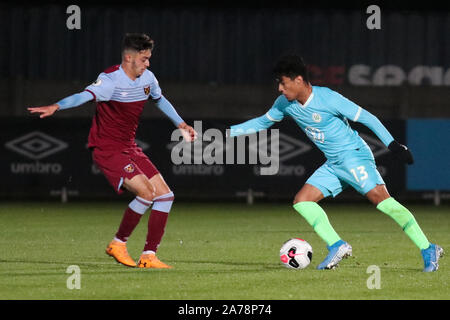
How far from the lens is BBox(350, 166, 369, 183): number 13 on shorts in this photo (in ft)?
28.3

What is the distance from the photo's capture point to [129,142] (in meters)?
9.03

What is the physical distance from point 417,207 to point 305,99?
10.0 m

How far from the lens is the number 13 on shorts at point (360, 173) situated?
863 cm

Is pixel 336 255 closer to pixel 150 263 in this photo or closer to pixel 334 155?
pixel 334 155

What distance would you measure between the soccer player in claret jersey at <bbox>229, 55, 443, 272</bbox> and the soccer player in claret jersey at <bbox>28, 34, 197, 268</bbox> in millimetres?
1129

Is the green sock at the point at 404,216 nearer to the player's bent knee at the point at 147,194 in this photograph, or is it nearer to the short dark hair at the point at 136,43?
the player's bent knee at the point at 147,194

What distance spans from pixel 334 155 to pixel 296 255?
3.31 ft

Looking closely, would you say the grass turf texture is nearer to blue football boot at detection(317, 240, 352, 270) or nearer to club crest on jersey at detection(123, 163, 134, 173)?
blue football boot at detection(317, 240, 352, 270)

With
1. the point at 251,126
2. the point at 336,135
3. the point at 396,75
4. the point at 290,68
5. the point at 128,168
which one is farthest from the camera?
the point at 396,75

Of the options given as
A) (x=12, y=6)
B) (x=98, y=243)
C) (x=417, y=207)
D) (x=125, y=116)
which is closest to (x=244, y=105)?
(x=417, y=207)

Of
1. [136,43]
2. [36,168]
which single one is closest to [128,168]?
[136,43]

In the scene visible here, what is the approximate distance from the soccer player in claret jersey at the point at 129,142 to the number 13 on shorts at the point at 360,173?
159 centimetres

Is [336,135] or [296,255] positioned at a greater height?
[336,135]

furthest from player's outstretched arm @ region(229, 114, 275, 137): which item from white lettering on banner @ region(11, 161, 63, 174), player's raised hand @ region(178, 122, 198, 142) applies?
white lettering on banner @ region(11, 161, 63, 174)
